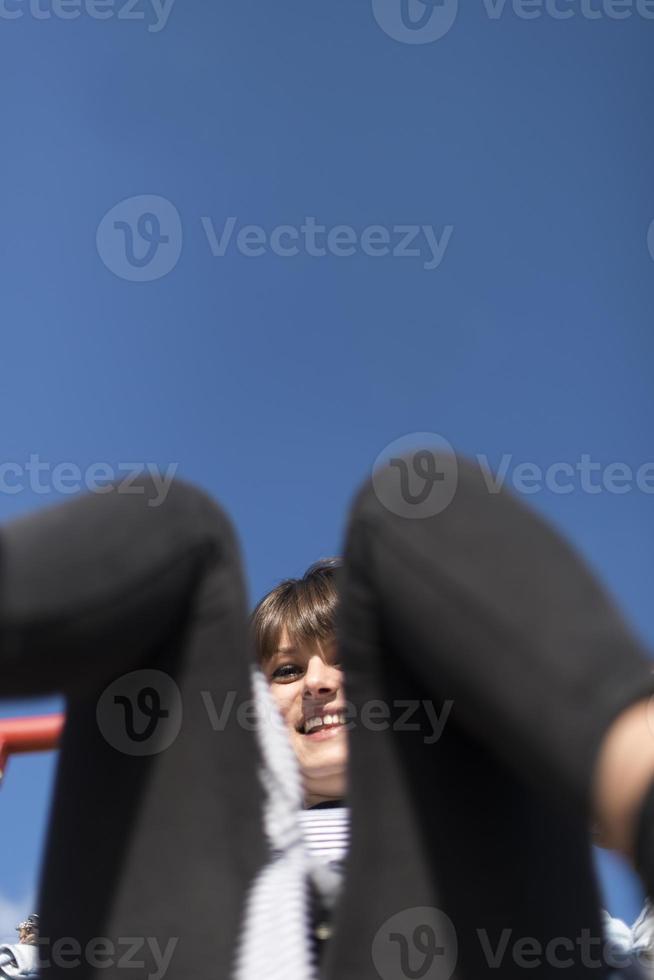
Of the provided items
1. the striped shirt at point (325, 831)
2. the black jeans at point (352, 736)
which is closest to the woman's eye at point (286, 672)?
the striped shirt at point (325, 831)

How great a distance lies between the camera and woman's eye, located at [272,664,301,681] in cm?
174

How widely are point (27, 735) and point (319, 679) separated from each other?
49 cm

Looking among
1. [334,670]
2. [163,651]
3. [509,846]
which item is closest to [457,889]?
[509,846]

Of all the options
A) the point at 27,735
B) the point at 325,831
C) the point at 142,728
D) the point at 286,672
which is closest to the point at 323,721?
the point at 286,672

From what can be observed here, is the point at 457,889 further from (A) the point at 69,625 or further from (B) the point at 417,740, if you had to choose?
(A) the point at 69,625

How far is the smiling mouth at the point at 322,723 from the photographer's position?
1.65 metres

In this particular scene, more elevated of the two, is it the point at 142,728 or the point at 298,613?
the point at 298,613

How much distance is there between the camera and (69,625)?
60 cm

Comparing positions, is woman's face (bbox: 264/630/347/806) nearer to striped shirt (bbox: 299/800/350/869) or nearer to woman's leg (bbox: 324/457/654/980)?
striped shirt (bbox: 299/800/350/869)

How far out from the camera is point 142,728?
0.72 metres

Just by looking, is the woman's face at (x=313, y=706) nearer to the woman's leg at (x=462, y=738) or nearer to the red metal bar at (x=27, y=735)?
the red metal bar at (x=27, y=735)

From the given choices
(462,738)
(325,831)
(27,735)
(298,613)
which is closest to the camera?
(462,738)

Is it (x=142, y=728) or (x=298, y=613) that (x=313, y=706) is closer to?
(x=298, y=613)

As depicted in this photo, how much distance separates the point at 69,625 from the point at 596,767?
319 mm
